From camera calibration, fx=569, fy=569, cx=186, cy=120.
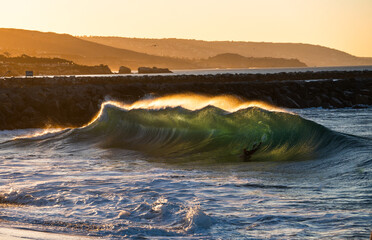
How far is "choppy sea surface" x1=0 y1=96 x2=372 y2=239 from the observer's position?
279 inches

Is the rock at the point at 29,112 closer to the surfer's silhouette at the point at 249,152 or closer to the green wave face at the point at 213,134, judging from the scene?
the green wave face at the point at 213,134

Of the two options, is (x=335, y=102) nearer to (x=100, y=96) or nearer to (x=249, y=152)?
(x=100, y=96)

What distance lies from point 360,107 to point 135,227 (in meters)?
25.2

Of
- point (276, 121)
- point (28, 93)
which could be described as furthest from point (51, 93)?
point (276, 121)

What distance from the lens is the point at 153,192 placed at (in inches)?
351

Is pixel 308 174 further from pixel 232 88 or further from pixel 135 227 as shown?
pixel 232 88

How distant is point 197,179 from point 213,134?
19.1 ft

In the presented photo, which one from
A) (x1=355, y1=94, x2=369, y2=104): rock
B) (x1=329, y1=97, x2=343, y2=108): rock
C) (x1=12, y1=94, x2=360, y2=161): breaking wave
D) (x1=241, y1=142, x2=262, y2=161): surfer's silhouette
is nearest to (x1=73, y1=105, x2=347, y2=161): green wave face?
(x1=12, y1=94, x2=360, y2=161): breaking wave

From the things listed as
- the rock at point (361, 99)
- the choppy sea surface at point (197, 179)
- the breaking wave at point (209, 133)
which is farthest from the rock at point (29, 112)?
the rock at point (361, 99)

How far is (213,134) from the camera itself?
1591cm

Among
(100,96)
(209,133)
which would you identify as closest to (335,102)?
(100,96)

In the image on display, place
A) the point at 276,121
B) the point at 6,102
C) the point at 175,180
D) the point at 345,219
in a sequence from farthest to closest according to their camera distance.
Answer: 1. the point at 6,102
2. the point at 276,121
3. the point at 175,180
4. the point at 345,219

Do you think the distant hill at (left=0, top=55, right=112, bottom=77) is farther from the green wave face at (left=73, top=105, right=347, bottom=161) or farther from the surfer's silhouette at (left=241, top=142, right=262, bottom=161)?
the surfer's silhouette at (left=241, top=142, right=262, bottom=161)

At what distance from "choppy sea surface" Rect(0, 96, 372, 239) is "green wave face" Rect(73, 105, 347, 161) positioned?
37 mm
